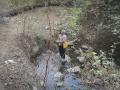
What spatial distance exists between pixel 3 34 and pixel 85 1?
766cm

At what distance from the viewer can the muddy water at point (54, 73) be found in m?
13.8

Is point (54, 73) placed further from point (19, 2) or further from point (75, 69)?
point (19, 2)

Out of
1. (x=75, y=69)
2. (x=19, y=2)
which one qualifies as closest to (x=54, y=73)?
(x=75, y=69)

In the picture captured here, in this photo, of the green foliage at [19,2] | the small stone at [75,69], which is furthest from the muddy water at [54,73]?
the green foliage at [19,2]

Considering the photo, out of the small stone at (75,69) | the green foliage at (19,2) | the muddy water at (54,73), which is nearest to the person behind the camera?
the muddy water at (54,73)

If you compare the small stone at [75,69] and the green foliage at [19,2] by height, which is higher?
the green foliage at [19,2]

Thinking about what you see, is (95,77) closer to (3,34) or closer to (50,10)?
(3,34)

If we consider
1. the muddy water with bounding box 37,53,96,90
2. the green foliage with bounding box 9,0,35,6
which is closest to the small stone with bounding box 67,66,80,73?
the muddy water with bounding box 37,53,96,90

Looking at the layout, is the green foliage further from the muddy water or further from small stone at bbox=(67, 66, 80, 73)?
small stone at bbox=(67, 66, 80, 73)

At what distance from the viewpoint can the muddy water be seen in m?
13.8

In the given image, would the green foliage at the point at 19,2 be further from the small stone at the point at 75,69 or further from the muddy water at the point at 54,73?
the small stone at the point at 75,69

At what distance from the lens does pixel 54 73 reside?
1477cm

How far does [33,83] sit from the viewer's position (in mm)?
12625

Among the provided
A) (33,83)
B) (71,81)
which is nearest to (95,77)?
(71,81)
